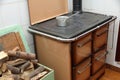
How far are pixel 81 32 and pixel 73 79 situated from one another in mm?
459

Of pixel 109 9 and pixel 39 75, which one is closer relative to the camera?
pixel 39 75

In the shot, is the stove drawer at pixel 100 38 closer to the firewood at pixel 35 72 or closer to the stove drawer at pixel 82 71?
the stove drawer at pixel 82 71

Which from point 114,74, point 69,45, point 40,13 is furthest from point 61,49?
point 114,74

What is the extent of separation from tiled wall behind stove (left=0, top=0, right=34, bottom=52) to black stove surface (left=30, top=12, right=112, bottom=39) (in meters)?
0.11

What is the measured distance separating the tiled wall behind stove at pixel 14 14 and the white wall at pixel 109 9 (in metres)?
0.87

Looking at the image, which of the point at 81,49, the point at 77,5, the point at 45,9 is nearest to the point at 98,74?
the point at 81,49

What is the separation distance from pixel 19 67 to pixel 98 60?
0.94 m

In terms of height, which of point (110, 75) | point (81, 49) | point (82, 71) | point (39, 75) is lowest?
point (110, 75)

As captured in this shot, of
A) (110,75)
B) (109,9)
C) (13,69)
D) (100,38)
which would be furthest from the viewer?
(110,75)

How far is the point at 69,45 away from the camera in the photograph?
1.52 m

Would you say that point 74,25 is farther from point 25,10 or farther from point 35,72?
point 35,72

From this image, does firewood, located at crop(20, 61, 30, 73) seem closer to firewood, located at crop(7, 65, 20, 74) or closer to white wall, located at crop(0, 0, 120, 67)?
firewood, located at crop(7, 65, 20, 74)

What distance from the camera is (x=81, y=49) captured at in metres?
1.66

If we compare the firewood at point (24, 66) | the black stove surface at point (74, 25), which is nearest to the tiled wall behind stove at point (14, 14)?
the black stove surface at point (74, 25)
